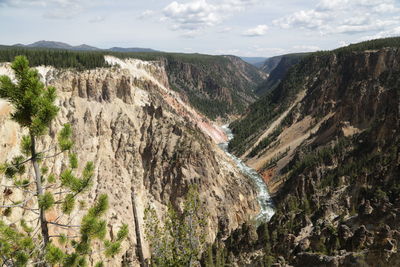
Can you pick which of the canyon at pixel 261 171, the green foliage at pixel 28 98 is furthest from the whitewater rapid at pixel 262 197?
the green foliage at pixel 28 98

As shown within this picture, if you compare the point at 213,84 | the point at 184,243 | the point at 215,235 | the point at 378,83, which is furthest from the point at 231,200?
the point at 213,84

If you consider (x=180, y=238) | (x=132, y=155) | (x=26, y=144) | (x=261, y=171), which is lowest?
(x=261, y=171)

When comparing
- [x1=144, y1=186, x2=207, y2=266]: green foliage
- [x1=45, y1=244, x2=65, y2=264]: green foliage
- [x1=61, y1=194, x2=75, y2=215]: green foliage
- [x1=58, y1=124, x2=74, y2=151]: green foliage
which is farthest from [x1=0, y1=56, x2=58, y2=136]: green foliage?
[x1=144, y1=186, x2=207, y2=266]: green foliage

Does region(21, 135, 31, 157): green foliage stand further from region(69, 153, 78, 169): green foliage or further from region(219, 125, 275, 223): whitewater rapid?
region(219, 125, 275, 223): whitewater rapid

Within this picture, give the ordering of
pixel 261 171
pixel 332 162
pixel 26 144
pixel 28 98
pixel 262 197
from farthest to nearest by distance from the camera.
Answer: pixel 261 171 → pixel 262 197 → pixel 332 162 → pixel 26 144 → pixel 28 98

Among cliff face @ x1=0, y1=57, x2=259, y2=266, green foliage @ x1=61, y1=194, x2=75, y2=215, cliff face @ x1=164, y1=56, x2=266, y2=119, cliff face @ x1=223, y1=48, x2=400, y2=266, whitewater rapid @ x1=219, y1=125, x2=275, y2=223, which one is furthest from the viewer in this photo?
cliff face @ x1=164, y1=56, x2=266, y2=119

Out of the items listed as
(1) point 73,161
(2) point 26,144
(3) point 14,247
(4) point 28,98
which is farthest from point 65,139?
(3) point 14,247

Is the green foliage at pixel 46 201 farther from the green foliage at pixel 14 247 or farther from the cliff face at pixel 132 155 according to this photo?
the cliff face at pixel 132 155

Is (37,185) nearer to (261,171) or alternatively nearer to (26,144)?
(26,144)
